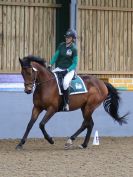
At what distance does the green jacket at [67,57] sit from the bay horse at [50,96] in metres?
0.41

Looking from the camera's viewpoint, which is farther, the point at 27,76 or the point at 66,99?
the point at 66,99

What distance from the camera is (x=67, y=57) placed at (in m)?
13.5

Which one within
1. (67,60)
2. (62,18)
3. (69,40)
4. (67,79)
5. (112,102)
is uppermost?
(62,18)

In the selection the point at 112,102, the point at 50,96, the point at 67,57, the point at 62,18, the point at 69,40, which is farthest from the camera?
the point at 62,18

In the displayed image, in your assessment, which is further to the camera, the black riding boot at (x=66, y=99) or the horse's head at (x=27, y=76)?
the black riding boot at (x=66, y=99)

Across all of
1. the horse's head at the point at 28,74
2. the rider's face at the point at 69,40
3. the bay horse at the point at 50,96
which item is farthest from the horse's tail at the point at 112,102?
the horse's head at the point at 28,74

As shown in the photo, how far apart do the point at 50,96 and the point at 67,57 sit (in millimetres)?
984

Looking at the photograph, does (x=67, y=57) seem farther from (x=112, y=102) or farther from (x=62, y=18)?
(x=62, y=18)

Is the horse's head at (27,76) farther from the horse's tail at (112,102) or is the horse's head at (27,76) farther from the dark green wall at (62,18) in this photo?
the dark green wall at (62,18)

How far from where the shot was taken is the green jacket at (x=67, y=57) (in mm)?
13414

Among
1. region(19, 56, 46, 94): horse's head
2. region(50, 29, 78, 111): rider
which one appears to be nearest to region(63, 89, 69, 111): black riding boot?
region(50, 29, 78, 111): rider

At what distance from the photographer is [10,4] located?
16141 mm

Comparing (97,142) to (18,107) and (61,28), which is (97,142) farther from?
(61,28)

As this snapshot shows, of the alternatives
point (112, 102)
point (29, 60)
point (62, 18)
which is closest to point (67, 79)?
point (29, 60)
